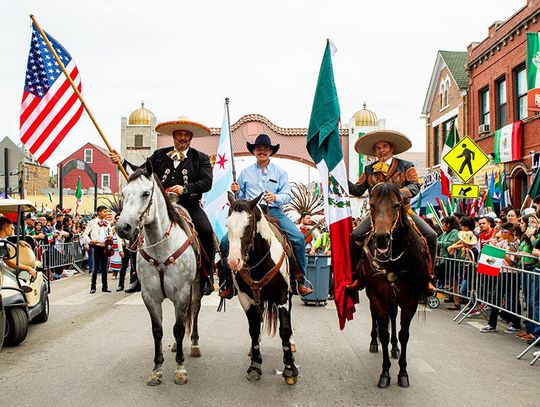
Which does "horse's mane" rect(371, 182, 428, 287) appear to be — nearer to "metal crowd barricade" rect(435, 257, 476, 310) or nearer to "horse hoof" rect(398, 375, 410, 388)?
"horse hoof" rect(398, 375, 410, 388)

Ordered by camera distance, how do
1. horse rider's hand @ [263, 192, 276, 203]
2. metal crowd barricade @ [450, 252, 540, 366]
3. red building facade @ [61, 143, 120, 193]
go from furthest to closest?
red building facade @ [61, 143, 120, 193], metal crowd barricade @ [450, 252, 540, 366], horse rider's hand @ [263, 192, 276, 203]

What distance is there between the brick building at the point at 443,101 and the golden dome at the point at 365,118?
24.9 ft

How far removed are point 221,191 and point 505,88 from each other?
16197 millimetres

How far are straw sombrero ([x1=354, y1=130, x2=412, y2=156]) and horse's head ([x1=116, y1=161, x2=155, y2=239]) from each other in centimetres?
301

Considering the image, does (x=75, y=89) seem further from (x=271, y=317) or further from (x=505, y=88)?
(x=505, y=88)

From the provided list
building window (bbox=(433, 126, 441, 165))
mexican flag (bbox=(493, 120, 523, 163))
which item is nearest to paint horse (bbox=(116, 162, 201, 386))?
mexican flag (bbox=(493, 120, 523, 163))

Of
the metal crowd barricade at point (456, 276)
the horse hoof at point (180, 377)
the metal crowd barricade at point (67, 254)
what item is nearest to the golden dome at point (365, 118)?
the metal crowd barricade at point (67, 254)

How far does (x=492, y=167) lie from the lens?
22.4 metres

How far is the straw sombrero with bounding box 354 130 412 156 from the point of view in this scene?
22.7 ft

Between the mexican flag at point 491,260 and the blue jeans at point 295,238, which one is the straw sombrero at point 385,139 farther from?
the mexican flag at point 491,260

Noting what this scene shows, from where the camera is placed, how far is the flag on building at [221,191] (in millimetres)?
10633

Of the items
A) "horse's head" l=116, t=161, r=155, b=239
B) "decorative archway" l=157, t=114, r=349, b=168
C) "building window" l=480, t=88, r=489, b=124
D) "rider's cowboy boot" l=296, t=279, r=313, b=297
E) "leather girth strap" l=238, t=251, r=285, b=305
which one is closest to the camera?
"horse's head" l=116, t=161, r=155, b=239

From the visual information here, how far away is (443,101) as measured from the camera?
1175 inches

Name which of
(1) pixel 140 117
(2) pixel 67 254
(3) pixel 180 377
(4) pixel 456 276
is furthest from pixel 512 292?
(1) pixel 140 117
